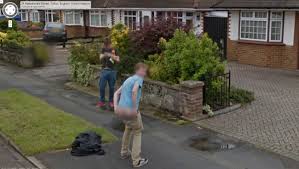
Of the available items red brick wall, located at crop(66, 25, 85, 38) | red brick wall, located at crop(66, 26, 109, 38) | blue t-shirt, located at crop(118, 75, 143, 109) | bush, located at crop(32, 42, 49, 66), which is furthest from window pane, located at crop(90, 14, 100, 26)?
blue t-shirt, located at crop(118, 75, 143, 109)

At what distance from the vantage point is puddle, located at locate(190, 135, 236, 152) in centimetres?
806

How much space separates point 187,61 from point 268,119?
2.26 meters

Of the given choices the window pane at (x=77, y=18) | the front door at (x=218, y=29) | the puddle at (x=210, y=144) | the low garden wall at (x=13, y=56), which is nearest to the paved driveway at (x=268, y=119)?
the puddle at (x=210, y=144)

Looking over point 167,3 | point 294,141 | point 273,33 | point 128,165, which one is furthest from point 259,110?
point 167,3

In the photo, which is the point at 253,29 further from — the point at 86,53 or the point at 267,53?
the point at 86,53

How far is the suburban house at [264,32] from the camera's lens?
1716cm

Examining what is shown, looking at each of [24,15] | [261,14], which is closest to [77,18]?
[24,15]

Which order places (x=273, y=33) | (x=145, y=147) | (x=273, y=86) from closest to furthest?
(x=145, y=147) < (x=273, y=86) < (x=273, y=33)

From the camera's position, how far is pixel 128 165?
708 centimetres

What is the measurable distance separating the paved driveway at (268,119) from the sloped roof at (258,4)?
10.6 feet

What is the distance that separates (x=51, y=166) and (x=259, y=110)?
5675 mm

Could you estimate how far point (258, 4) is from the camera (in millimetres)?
17859

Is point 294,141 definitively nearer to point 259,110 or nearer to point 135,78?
point 259,110

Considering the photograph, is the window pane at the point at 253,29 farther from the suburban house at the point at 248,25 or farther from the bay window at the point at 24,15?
the bay window at the point at 24,15
